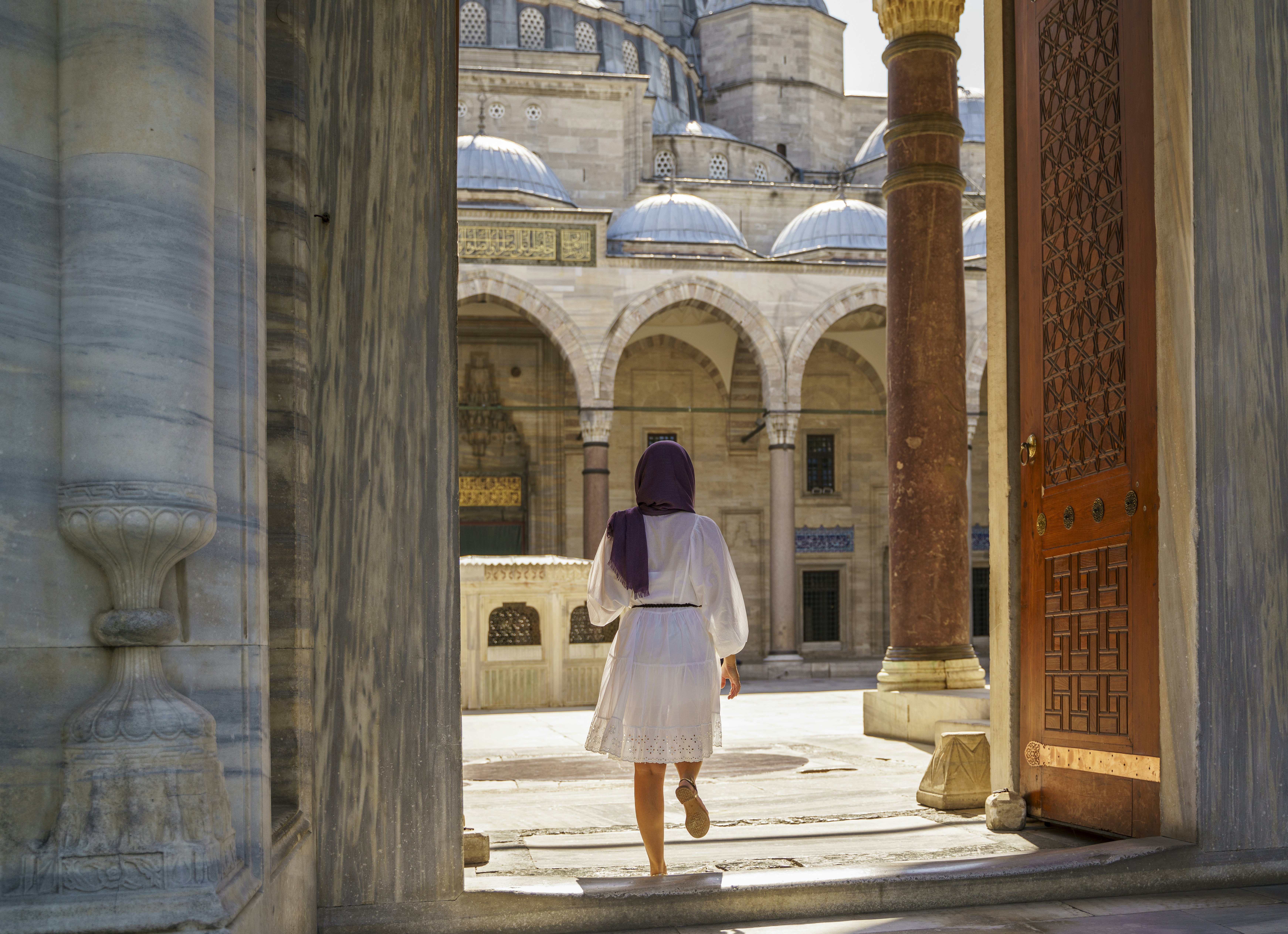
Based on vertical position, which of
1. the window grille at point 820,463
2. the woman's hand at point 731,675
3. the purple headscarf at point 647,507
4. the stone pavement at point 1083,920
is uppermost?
the window grille at point 820,463

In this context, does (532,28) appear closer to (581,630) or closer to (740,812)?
(581,630)

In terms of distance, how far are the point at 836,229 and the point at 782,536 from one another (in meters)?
5.85

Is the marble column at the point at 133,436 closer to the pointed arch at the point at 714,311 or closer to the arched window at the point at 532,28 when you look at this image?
the pointed arch at the point at 714,311

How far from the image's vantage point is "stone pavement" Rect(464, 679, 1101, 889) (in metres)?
3.47

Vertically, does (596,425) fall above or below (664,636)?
above

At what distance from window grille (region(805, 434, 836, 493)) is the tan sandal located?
18.7 metres

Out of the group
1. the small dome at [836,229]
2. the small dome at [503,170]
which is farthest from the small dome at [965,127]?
the small dome at [503,170]

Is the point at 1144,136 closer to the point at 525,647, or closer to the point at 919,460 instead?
the point at 919,460

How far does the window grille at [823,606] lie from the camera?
848 inches

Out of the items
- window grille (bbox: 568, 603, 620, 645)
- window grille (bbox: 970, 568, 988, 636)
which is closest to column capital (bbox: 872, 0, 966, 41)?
window grille (bbox: 568, 603, 620, 645)

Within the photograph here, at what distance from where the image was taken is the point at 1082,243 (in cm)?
369

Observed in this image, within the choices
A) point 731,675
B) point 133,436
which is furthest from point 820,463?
point 133,436

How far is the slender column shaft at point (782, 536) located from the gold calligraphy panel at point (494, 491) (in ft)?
14.4

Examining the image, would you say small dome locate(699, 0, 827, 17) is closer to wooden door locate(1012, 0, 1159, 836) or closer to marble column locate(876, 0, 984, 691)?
marble column locate(876, 0, 984, 691)
